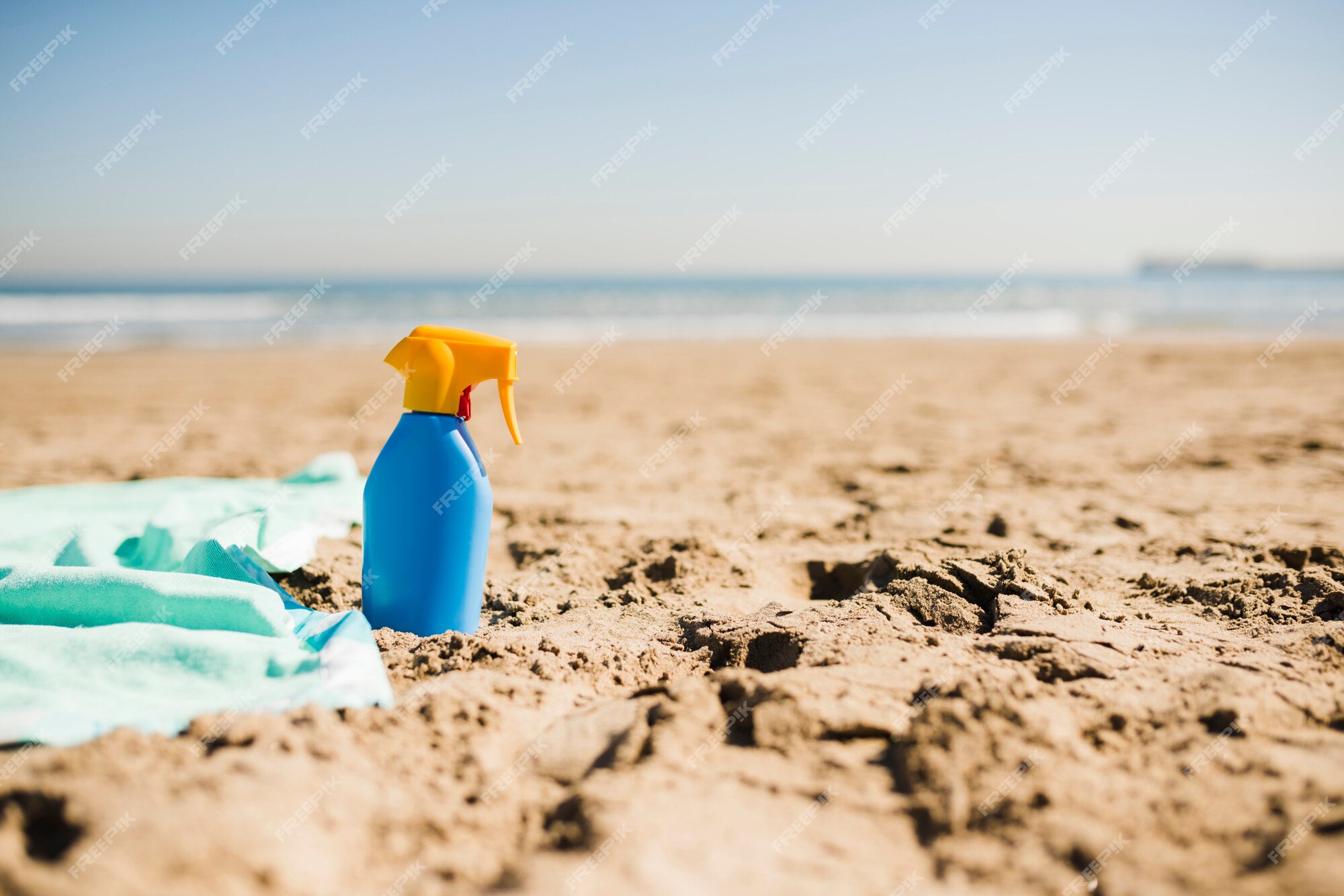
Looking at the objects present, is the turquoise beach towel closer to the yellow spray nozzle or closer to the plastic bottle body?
the plastic bottle body

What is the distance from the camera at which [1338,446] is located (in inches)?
165

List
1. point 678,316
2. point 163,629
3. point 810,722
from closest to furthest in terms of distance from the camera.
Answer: point 810,722, point 163,629, point 678,316

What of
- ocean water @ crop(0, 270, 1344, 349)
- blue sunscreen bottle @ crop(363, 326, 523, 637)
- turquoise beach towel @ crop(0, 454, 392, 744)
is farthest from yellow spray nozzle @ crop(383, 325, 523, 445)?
ocean water @ crop(0, 270, 1344, 349)

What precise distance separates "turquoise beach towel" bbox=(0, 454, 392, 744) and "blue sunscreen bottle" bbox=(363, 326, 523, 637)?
160mm

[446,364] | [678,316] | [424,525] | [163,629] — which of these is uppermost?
[446,364]

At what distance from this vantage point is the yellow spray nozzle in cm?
201

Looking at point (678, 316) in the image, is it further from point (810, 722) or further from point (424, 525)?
point (810, 722)

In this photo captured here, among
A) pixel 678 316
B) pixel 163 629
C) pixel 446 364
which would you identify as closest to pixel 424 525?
pixel 446 364

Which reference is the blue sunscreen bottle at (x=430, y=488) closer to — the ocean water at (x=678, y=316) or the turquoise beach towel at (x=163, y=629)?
the turquoise beach towel at (x=163, y=629)

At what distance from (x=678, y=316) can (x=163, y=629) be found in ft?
61.4

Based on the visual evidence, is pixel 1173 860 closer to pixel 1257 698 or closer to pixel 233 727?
pixel 1257 698

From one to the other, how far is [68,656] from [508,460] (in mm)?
A: 2842

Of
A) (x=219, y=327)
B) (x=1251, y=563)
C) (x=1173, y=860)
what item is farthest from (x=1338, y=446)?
(x=219, y=327)

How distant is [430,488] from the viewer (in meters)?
2.02
